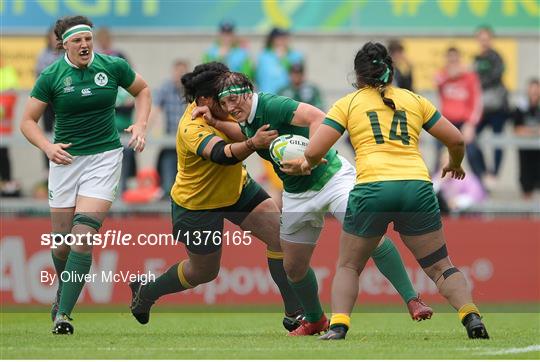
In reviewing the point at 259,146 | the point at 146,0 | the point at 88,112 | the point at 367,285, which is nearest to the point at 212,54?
the point at 146,0

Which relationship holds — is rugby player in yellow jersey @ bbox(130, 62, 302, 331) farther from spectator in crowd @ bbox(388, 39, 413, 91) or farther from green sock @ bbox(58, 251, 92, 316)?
spectator in crowd @ bbox(388, 39, 413, 91)

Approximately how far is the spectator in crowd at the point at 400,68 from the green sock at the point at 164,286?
19.1ft

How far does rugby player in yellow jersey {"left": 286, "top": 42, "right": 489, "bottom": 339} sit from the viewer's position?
370 inches

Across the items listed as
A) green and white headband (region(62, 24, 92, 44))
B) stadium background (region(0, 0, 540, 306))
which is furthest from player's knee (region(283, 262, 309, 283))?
stadium background (region(0, 0, 540, 306))

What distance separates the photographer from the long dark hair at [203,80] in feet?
33.8

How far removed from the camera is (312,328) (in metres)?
10.6

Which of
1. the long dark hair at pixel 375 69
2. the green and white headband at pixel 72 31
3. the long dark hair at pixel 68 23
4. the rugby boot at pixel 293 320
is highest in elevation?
the long dark hair at pixel 68 23

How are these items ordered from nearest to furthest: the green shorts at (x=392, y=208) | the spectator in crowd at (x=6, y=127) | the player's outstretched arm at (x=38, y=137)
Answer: the green shorts at (x=392, y=208), the player's outstretched arm at (x=38, y=137), the spectator in crowd at (x=6, y=127)

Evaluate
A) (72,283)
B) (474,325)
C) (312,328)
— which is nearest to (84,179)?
(72,283)

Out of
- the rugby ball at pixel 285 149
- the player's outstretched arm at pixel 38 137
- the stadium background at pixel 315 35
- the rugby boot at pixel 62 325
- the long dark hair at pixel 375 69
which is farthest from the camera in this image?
the stadium background at pixel 315 35

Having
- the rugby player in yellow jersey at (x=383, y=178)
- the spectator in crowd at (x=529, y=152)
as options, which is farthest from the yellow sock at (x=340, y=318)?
the spectator in crowd at (x=529, y=152)

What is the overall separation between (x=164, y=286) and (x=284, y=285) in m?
0.98

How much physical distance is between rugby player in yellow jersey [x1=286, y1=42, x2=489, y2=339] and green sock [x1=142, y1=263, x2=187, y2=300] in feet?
5.93

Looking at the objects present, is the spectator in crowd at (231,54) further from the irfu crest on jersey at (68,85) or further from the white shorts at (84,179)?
the irfu crest on jersey at (68,85)
